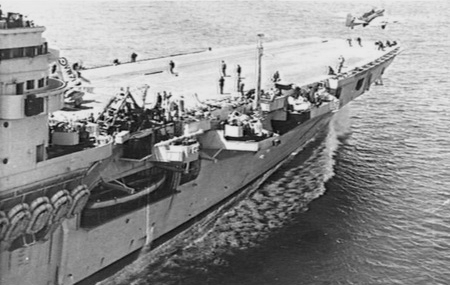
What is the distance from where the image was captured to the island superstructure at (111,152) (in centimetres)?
1680

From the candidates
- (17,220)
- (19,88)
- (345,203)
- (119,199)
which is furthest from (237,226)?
(19,88)

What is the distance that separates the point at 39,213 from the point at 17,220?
60 cm

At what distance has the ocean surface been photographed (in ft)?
74.4

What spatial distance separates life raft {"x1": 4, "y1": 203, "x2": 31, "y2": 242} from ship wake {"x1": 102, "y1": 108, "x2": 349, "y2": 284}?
5788mm

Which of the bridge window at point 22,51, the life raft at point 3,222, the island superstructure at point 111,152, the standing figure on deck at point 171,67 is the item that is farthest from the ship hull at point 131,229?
the standing figure on deck at point 171,67

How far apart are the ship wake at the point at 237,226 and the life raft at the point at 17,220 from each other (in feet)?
19.0

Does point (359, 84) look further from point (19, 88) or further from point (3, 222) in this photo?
point (3, 222)

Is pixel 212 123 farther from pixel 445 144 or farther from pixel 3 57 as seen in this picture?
pixel 445 144

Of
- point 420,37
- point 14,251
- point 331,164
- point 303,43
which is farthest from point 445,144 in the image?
point 420,37

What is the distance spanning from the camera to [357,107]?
46.7 metres

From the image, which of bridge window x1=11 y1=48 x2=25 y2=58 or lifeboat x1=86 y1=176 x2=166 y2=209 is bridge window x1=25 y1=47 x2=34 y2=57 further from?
lifeboat x1=86 y1=176 x2=166 y2=209

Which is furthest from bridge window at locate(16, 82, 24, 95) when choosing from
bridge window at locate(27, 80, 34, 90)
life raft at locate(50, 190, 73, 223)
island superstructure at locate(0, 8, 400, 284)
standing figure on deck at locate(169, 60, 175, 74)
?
standing figure on deck at locate(169, 60, 175, 74)

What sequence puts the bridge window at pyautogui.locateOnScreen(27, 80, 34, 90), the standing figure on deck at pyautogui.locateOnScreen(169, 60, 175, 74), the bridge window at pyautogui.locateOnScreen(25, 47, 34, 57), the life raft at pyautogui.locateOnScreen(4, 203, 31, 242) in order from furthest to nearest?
the standing figure on deck at pyautogui.locateOnScreen(169, 60, 175, 74) < the bridge window at pyautogui.locateOnScreen(27, 80, 34, 90) < the life raft at pyautogui.locateOnScreen(4, 203, 31, 242) < the bridge window at pyautogui.locateOnScreen(25, 47, 34, 57)

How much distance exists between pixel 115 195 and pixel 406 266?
993cm
